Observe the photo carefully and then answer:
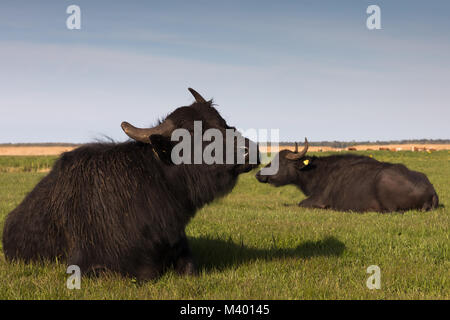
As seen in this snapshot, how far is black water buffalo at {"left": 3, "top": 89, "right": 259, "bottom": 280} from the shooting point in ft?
14.4

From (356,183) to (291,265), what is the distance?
24.3 ft

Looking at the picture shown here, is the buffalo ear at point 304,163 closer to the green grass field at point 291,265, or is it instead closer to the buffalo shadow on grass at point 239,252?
the green grass field at point 291,265

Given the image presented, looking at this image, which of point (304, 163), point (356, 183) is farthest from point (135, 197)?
point (304, 163)

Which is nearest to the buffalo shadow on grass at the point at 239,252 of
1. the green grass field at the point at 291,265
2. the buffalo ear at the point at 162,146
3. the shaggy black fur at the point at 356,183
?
the green grass field at the point at 291,265

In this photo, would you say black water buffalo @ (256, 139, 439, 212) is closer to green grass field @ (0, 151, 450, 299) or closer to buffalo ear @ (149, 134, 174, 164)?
green grass field @ (0, 151, 450, 299)

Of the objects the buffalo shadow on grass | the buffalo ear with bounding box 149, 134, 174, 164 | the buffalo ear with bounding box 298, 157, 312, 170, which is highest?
the buffalo ear with bounding box 149, 134, 174, 164

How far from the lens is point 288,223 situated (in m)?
9.23

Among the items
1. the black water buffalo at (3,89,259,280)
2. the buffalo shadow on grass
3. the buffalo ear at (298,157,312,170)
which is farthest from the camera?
the buffalo ear at (298,157,312,170)

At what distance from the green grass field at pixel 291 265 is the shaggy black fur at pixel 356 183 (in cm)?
143

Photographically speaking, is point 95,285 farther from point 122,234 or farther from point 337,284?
point 337,284

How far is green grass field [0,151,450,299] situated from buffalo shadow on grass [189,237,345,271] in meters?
0.01

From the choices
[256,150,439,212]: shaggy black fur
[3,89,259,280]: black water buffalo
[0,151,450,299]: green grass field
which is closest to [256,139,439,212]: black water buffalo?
[256,150,439,212]: shaggy black fur
